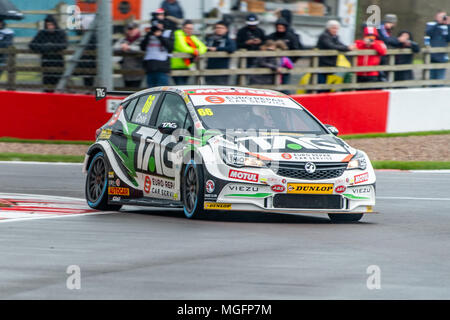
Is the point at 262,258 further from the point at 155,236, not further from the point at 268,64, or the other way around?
the point at 268,64

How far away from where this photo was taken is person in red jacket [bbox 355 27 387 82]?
21828mm

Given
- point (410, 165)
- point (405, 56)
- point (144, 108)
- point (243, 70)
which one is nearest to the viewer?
point (144, 108)

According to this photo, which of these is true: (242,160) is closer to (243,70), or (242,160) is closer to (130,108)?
(130,108)

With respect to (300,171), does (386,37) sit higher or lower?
higher

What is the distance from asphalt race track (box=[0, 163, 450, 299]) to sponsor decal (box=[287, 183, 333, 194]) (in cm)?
37

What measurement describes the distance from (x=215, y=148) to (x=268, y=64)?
34.7 feet

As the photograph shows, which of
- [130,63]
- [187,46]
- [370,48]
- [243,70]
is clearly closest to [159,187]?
[130,63]

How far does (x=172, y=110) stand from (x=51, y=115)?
297 inches

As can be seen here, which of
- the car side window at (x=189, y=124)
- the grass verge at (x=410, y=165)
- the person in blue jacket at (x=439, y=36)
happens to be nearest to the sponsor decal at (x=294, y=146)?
the car side window at (x=189, y=124)

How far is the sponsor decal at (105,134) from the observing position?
40.2 ft

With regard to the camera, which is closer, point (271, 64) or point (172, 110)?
point (172, 110)

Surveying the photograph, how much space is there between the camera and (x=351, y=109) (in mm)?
20344

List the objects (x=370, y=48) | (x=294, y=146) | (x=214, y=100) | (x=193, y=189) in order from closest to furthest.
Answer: (x=193, y=189) → (x=294, y=146) → (x=214, y=100) → (x=370, y=48)

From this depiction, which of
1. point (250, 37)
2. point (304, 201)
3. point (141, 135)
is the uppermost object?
point (250, 37)
